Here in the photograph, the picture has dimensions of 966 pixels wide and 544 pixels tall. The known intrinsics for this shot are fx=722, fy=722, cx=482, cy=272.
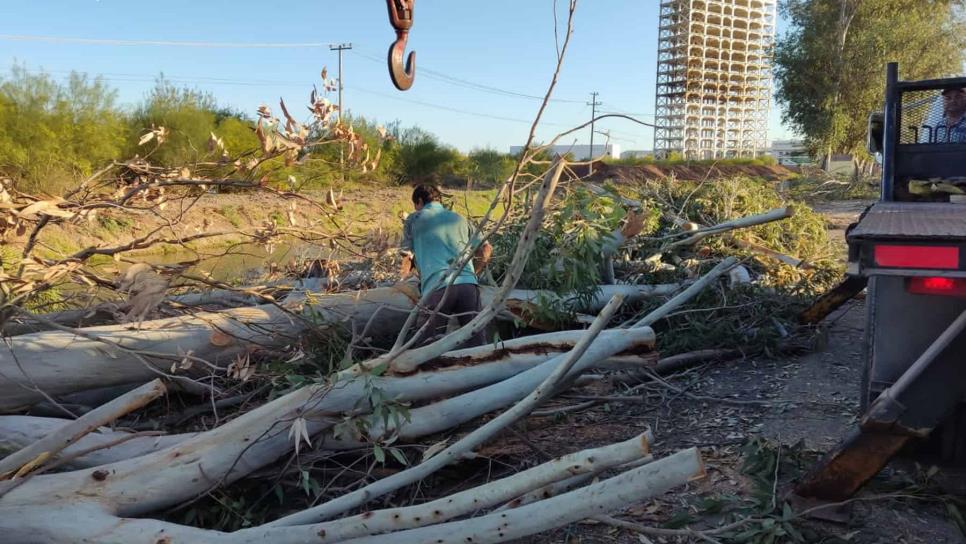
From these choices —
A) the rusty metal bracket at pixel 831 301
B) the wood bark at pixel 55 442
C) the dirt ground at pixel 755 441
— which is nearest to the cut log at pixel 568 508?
the dirt ground at pixel 755 441

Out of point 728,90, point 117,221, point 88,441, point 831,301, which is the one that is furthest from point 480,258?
point 728,90

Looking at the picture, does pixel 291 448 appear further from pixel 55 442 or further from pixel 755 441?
pixel 755 441

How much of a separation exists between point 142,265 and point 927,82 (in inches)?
175

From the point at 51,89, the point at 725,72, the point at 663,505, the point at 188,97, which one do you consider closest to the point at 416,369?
the point at 663,505

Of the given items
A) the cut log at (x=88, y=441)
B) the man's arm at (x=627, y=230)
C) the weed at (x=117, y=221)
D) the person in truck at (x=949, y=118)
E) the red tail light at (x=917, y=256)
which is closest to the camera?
the red tail light at (x=917, y=256)

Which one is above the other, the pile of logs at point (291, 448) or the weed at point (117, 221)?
the weed at point (117, 221)

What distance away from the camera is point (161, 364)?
404cm

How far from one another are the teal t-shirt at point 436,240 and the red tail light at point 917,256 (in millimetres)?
2747

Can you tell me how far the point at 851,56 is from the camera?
28219 mm

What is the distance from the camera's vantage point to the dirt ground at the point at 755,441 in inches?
106

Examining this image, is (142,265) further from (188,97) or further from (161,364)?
(188,97)

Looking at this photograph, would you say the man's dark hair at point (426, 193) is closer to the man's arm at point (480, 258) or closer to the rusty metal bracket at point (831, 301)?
the man's arm at point (480, 258)

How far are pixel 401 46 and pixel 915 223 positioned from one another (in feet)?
6.49

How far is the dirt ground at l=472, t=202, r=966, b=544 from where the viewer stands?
8.85 feet
